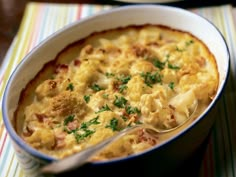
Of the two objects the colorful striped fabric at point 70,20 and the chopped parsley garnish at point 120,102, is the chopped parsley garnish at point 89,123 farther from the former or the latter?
the colorful striped fabric at point 70,20

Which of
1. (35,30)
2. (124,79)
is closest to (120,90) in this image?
(124,79)

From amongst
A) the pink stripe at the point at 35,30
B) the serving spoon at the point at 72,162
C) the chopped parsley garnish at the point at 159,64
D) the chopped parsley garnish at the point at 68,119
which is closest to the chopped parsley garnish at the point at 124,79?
the chopped parsley garnish at the point at 159,64

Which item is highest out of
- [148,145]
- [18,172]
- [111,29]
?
[111,29]

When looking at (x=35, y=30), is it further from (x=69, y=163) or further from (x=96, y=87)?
(x=69, y=163)

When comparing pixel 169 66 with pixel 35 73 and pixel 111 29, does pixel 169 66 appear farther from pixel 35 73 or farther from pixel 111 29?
pixel 35 73

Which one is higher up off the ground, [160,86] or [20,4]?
[20,4]

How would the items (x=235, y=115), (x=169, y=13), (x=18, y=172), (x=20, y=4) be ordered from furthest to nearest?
(x=20, y=4) → (x=169, y=13) → (x=235, y=115) → (x=18, y=172)

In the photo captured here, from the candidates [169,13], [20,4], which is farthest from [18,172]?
[20,4]
